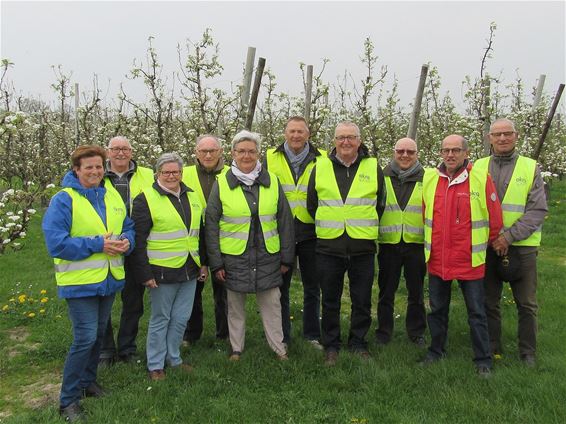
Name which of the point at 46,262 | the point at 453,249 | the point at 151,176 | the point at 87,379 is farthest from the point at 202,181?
the point at 46,262

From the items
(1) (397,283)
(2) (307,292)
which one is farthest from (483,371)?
(2) (307,292)

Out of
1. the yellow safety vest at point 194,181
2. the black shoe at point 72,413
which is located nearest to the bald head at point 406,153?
the yellow safety vest at point 194,181

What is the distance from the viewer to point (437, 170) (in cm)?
437

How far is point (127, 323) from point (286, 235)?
1.79 meters

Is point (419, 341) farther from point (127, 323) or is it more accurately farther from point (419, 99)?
point (419, 99)

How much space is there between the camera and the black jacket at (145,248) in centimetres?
411

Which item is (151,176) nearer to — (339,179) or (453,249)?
(339,179)

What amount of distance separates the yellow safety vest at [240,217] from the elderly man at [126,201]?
79 cm

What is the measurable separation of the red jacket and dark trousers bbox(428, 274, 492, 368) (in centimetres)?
16

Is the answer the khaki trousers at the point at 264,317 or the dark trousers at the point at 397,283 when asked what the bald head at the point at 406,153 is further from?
the khaki trousers at the point at 264,317

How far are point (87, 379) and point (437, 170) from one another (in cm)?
356

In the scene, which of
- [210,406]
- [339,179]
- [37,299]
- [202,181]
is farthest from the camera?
[37,299]

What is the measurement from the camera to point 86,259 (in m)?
3.66

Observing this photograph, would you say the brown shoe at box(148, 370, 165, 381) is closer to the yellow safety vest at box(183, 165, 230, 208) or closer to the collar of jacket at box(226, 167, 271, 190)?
the yellow safety vest at box(183, 165, 230, 208)
